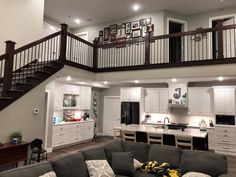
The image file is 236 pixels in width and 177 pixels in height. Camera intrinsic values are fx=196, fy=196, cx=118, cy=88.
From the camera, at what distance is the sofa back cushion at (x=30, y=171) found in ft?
7.27

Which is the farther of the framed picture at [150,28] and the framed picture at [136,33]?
the framed picture at [136,33]

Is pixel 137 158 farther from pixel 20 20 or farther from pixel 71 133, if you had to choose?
pixel 20 20

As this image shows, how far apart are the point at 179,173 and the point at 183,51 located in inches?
230

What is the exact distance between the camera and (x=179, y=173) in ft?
10.7

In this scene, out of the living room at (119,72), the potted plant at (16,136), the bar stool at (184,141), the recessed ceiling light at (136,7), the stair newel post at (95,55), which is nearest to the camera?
the potted plant at (16,136)

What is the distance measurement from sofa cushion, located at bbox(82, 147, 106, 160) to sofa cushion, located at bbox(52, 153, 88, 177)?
171 mm

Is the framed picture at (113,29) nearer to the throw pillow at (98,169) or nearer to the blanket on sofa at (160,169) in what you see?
the blanket on sofa at (160,169)

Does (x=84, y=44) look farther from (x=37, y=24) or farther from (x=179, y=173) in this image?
(x=179, y=173)

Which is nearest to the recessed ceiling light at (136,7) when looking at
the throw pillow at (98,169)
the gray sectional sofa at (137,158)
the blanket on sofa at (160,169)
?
the gray sectional sofa at (137,158)

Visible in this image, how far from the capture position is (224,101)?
6.96 meters

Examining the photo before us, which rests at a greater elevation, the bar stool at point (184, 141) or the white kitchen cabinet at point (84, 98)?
the white kitchen cabinet at point (84, 98)

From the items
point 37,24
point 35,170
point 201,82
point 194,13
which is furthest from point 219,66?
point 37,24

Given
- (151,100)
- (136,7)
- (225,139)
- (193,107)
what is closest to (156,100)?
(151,100)

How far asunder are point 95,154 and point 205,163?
183 centimetres
